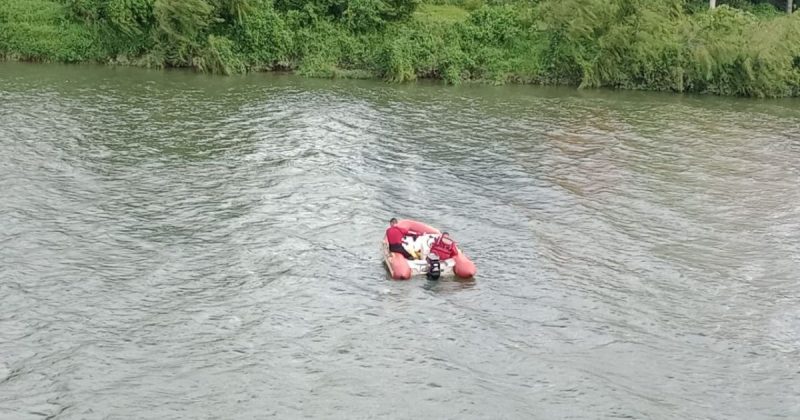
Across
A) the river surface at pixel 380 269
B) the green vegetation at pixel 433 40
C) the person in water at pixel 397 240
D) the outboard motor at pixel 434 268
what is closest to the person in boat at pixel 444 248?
the outboard motor at pixel 434 268

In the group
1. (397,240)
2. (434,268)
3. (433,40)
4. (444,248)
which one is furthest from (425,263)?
(433,40)

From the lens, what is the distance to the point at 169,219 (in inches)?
859

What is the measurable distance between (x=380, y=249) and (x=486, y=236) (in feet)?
9.70

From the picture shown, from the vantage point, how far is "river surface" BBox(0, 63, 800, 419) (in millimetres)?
14109

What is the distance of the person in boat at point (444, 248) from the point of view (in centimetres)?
1877

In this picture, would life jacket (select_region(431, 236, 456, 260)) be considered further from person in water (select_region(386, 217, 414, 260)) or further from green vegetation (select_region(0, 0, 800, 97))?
green vegetation (select_region(0, 0, 800, 97))

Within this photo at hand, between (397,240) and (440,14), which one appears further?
(440,14)

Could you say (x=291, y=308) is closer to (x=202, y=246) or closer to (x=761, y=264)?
(x=202, y=246)

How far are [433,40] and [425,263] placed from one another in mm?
30677

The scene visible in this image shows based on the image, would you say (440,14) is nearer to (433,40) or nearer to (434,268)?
(433,40)

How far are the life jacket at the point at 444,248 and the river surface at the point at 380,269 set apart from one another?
0.73m

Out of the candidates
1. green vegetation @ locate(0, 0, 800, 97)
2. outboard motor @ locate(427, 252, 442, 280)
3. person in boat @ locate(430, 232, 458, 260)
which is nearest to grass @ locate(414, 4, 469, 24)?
green vegetation @ locate(0, 0, 800, 97)

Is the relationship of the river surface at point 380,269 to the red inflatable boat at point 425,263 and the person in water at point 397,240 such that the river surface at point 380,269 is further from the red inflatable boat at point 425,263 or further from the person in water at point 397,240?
the person in water at point 397,240

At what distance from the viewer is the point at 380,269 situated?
19312 mm
